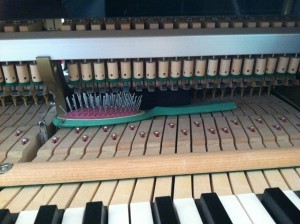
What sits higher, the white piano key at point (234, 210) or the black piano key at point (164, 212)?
the black piano key at point (164, 212)

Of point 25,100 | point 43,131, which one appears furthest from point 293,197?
point 25,100

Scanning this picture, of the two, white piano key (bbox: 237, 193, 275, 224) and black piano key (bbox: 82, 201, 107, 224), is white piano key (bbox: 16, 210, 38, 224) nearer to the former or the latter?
black piano key (bbox: 82, 201, 107, 224)

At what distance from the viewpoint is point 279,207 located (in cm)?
99

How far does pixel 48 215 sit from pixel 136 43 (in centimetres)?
77

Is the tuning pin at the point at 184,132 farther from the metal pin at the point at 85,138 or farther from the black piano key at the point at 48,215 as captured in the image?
the black piano key at the point at 48,215

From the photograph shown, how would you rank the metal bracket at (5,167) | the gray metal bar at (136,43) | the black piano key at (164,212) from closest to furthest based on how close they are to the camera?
the black piano key at (164,212) < the metal bracket at (5,167) < the gray metal bar at (136,43)

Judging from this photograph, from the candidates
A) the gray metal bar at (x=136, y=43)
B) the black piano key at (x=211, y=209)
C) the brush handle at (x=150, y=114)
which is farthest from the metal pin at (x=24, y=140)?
the black piano key at (x=211, y=209)

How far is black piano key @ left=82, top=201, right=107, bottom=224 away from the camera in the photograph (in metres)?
0.94

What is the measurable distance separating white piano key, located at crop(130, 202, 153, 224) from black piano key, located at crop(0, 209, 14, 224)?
1.30 ft

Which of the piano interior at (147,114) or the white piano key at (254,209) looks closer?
the white piano key at (254,209)

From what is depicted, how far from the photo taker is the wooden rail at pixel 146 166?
1.17 meters

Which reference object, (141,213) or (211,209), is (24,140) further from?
(211,209)

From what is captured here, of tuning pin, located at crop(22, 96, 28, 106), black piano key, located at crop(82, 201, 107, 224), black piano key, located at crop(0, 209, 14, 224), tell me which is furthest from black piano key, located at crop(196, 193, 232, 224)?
tuning pin, located at crop(22, 96, 28, 106)

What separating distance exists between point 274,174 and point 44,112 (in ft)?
4.26
